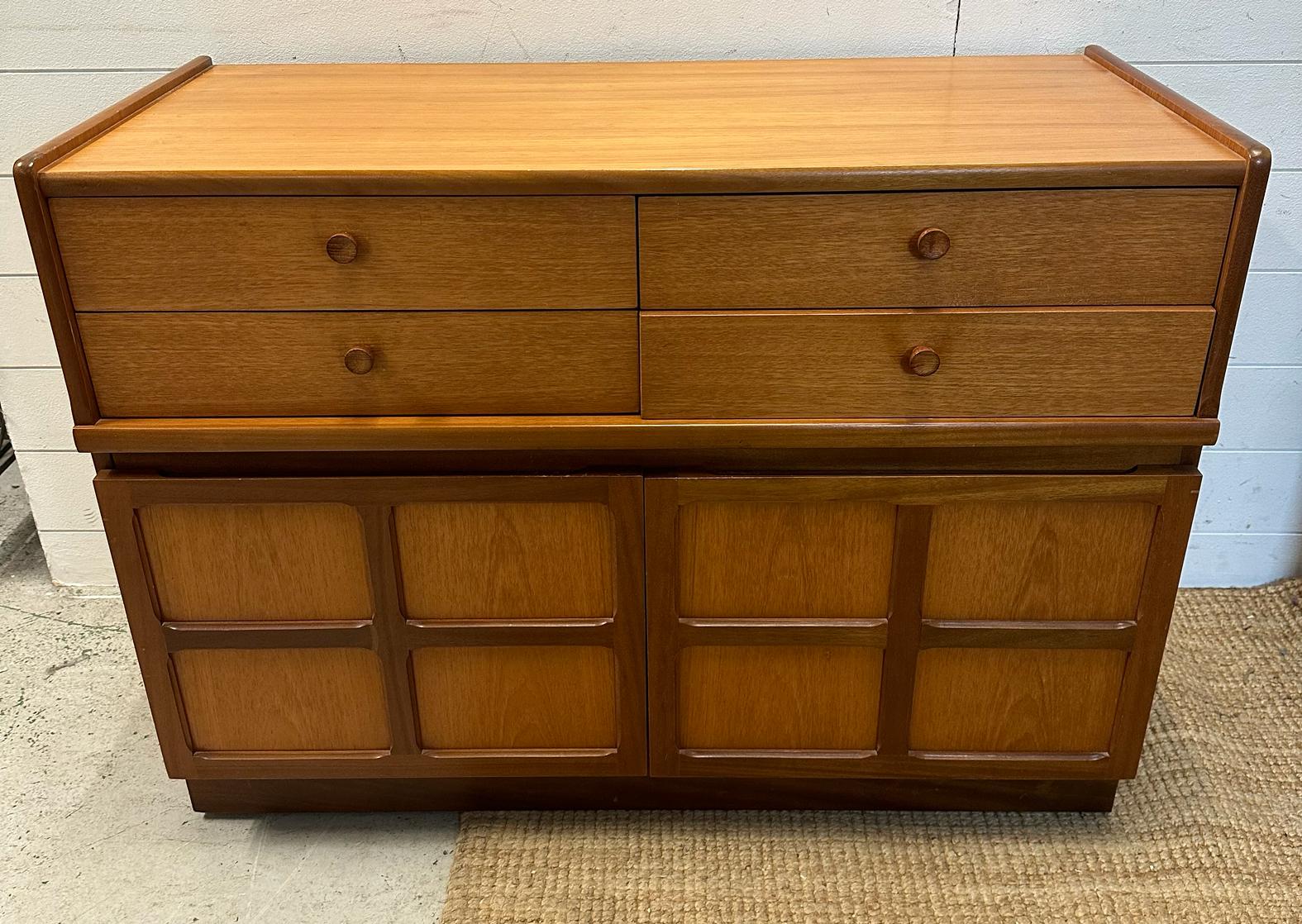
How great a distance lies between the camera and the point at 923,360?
45.0 inches

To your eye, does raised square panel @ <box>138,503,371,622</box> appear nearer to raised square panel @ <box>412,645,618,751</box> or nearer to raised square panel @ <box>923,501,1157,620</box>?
raised square panel @ <box>412,645,618,751</box>

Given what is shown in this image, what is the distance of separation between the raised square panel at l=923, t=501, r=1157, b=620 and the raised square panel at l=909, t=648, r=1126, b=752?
6 cm

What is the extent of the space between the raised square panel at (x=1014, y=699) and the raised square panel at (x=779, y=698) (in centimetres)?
7

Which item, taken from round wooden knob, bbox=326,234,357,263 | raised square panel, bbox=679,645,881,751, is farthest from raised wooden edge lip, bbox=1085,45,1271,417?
round wooden knob, bbox=326,234,357,263

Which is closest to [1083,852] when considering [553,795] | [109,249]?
[553,795]

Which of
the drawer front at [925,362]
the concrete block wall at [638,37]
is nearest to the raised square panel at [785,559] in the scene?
the drawer front at [925,362]

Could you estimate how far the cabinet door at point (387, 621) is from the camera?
1.23 meters

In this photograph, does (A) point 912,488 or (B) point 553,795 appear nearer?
(A) point 912,488

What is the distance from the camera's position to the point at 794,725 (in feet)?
4.46

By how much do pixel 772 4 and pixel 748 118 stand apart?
359mm

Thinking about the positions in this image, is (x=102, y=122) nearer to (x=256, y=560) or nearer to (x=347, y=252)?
(x=347, y=252)

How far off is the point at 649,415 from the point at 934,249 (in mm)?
333

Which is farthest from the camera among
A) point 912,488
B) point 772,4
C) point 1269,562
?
point 1269,562

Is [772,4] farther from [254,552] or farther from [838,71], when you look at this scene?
[254,552]
